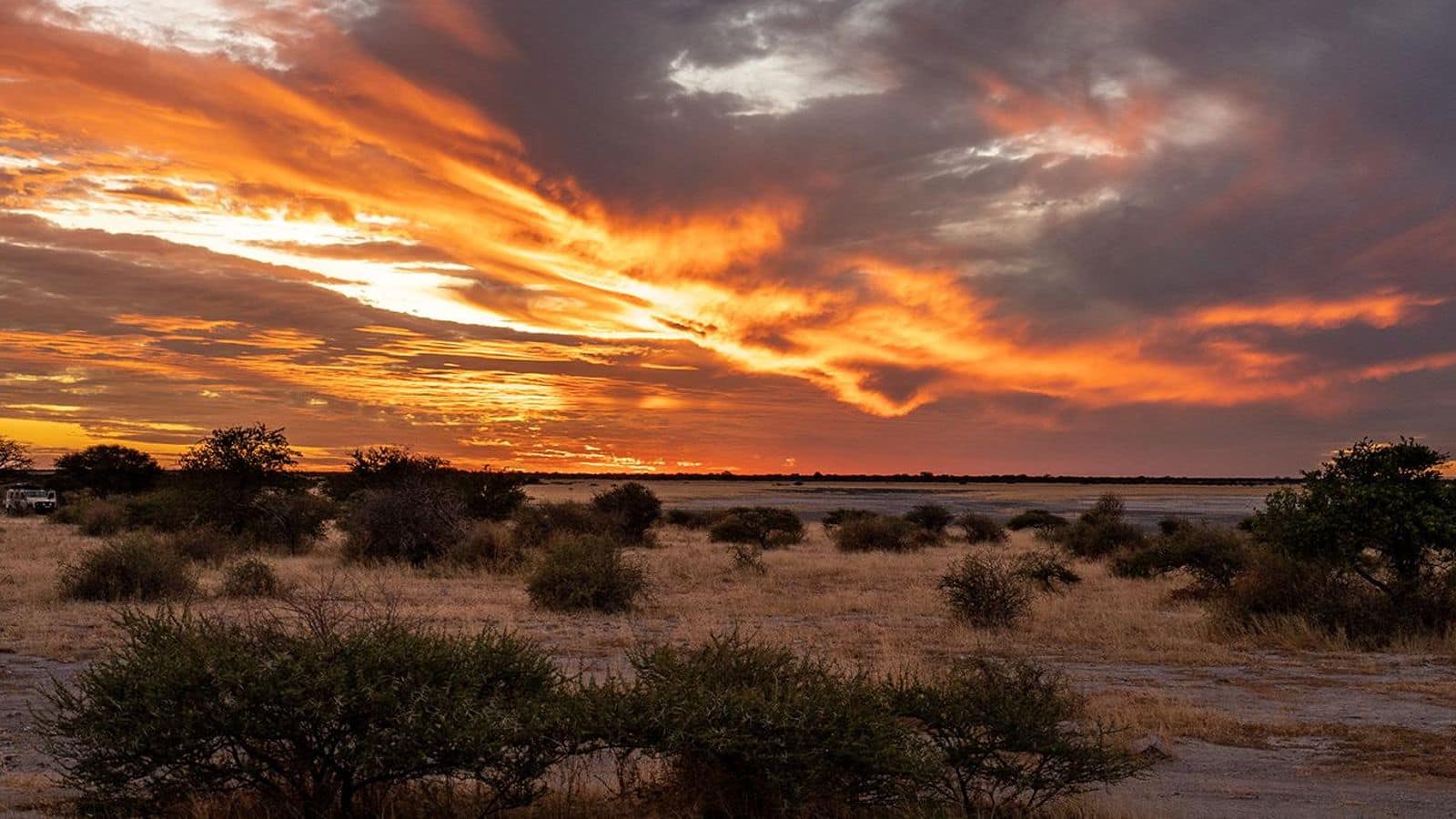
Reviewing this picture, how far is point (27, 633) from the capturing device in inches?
702

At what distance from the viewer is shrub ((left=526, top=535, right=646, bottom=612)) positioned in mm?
22250

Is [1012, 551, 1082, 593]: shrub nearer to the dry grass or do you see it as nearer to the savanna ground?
the savanna ground

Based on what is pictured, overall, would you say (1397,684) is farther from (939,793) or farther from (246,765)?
(246,765)

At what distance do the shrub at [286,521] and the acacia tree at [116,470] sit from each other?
43238mm

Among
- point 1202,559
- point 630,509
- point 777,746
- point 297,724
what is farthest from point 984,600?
point 630,509

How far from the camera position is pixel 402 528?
31.7m

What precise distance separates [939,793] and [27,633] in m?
16.4

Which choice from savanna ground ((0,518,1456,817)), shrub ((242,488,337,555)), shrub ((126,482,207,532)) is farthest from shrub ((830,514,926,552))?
shrub ((126,482,207,532))

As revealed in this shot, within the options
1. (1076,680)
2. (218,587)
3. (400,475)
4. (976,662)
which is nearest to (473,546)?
(218,587)

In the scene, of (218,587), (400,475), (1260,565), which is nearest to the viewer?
(1260,565)

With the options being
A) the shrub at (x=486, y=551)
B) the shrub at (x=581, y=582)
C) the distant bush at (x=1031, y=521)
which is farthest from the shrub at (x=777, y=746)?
the distant bush at (x=1031, y=521)

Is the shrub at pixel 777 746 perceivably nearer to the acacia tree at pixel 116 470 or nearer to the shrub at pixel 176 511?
the shrub at pixel 176 511

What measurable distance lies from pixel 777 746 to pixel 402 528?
26360 millimetres

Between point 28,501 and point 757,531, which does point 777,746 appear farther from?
point 28,501
